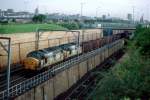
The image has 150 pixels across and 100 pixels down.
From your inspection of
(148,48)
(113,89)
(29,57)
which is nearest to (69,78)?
(29,57)

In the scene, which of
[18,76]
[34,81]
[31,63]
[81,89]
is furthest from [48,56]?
[34,81]

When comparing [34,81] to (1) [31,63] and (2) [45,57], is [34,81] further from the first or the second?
(2) [45,57]

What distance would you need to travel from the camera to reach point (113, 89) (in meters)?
18.0

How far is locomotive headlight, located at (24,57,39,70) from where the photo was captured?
28236 millimetres

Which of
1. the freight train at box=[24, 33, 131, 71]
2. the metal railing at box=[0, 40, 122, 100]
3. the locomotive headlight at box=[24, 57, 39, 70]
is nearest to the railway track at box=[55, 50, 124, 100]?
the metal railing at box=[0, 40, 122, 100]

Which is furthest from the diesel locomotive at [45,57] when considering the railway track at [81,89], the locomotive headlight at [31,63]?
the railway track at [81,89]

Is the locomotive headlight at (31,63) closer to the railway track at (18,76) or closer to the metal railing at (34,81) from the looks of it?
the railway track at (18,76)

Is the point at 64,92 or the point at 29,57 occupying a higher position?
the point at 29,57

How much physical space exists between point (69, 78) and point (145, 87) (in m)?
17.1

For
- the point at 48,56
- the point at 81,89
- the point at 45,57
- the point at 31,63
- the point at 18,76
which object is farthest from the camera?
the point at 81,89

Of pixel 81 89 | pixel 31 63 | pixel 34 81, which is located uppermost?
pixel 31 63

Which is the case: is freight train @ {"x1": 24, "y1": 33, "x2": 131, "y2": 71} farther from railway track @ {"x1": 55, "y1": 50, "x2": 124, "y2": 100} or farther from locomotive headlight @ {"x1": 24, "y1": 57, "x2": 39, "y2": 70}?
railway track @ {"x1": 55, "y1": 50, "x2": 124, "y2": 100}

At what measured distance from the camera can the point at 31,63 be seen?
28.4 metres

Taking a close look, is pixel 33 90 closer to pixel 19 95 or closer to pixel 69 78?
pixel 19 95
